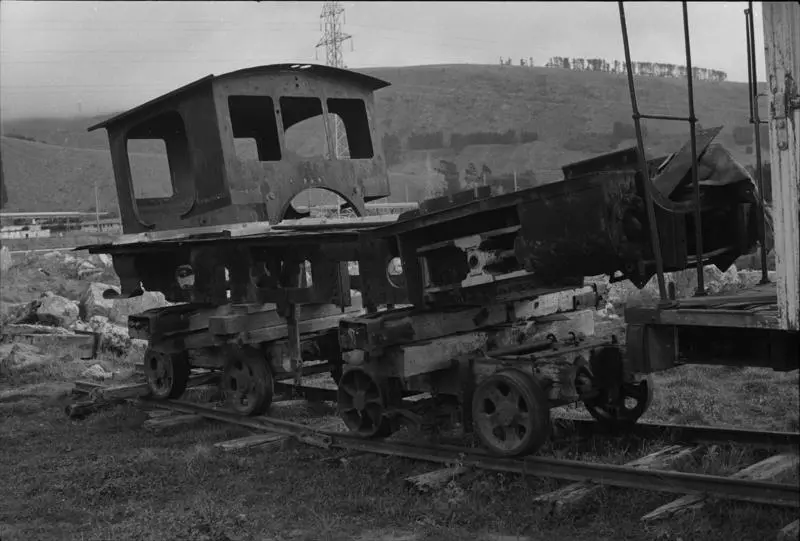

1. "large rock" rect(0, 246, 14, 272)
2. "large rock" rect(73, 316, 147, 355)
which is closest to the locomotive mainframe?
"large rock" rect(73, 316, 147, 355)

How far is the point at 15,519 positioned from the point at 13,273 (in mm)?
20895

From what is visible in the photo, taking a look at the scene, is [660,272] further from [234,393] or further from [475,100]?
[475,100]

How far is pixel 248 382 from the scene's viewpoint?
855 centimetres

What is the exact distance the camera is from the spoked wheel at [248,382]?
27.4 ft

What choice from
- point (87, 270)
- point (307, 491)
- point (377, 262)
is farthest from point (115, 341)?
point (87, 270)

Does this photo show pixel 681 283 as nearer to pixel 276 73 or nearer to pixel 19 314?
pixel 276 73

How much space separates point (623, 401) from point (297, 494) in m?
2.44

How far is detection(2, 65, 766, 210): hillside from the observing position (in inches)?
3079

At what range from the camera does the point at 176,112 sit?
8891 mm

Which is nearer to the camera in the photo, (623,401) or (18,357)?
(623,401)

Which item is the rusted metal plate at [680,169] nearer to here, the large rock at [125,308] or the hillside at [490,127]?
the large rock at [125,308]

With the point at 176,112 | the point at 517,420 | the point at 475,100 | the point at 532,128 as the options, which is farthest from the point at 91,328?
the point at 475,100

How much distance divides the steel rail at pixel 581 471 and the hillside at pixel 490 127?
61128 millimetres

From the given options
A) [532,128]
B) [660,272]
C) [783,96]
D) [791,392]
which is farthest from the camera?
[532,128]
